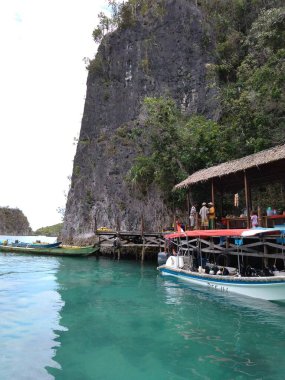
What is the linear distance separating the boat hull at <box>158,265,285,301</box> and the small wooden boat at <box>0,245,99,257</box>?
44.6 ft

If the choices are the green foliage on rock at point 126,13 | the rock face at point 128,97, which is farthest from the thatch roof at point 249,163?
the green foliage on rock at point 126,13

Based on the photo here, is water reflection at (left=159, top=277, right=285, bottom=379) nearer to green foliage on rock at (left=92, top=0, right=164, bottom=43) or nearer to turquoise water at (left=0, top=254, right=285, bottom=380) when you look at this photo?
turquoise water at (left=0, top=254, right=285, bottom=380)

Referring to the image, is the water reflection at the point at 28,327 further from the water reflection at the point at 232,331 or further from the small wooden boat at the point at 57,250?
the small wooden boat at the point at 57,250

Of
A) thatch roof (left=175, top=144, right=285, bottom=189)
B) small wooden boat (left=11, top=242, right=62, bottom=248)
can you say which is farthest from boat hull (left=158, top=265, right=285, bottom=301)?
small wooden boat (left=11, top=242, right=62, bottom=248)

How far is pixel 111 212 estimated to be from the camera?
30672 millimetres

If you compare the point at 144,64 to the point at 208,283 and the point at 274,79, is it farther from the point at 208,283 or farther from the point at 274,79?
the point at 208,283

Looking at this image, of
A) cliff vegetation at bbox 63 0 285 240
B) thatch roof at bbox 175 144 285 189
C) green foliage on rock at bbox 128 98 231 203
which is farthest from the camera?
green foliage on rock at bbox 128 98 231 203

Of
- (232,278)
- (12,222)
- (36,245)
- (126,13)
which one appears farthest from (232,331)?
(12,222)

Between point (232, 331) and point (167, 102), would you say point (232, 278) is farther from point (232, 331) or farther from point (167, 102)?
point (167, 102)

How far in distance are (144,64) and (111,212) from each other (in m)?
14.5

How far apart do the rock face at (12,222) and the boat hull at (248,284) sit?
380ft

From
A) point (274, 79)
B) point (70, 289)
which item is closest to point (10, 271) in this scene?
point (70, 289)

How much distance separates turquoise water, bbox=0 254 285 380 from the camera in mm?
5773

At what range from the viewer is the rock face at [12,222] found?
390 feet
